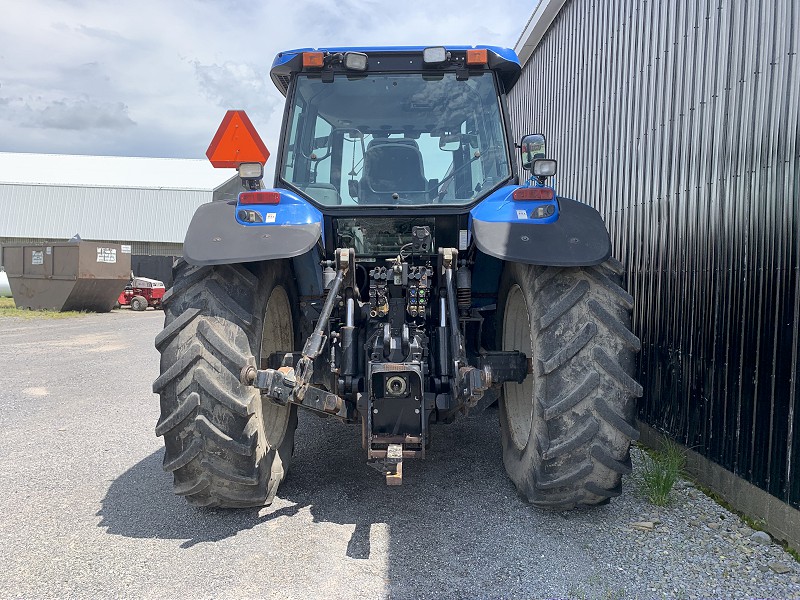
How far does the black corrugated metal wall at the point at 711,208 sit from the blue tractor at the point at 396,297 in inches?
31.4

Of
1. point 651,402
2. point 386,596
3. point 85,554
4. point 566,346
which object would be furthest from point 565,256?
point 85,554

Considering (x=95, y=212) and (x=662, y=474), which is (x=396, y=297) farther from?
(x=95, y=212)

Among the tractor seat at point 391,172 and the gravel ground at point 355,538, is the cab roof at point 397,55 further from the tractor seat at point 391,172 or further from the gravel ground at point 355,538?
the gravel ground at point 355,538

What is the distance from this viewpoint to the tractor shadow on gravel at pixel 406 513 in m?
2.96

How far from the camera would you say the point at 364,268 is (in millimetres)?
3934

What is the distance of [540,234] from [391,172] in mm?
1179

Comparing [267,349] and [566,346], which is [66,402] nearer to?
[267,349]

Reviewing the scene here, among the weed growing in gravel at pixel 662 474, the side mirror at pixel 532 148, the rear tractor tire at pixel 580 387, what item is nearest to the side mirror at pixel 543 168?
the side mirror at pixel 532 148

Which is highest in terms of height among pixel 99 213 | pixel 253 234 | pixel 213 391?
pixel 99 213

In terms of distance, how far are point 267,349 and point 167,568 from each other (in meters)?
1.31

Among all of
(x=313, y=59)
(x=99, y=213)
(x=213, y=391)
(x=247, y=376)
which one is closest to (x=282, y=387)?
(x=247, y=376)

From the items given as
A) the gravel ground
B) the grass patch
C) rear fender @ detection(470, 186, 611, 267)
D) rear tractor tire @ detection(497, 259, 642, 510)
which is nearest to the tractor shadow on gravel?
the gravel ground

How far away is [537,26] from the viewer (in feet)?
26.5

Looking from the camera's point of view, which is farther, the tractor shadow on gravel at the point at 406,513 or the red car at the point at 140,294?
the red car at the point at 140,294
